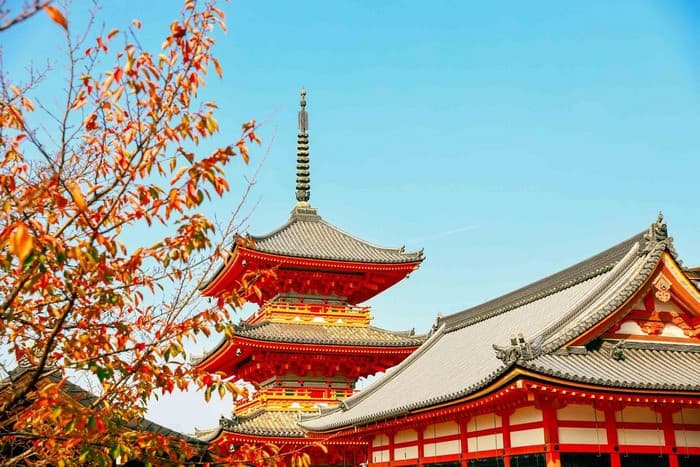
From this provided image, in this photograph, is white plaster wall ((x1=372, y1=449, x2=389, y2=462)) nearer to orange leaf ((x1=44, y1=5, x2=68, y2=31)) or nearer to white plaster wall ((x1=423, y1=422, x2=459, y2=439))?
white plaster wall ((x1=423, y1=422, x2=459, y2=439))

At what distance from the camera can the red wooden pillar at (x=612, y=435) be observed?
15.2 meters

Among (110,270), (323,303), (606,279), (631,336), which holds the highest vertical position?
(323,303)

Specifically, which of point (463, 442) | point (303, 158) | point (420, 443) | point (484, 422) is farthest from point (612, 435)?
point (303, 158)

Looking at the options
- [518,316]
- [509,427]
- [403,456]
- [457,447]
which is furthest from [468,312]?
[509,427]

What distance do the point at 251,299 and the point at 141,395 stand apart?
24504 mm

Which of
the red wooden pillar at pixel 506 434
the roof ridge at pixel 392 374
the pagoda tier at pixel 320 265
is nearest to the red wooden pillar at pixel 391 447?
the roof ridge at pixel 392 374

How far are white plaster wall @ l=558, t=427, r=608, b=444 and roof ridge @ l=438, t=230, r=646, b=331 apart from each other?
18.6 feet

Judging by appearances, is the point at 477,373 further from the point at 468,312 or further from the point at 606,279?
the point at 468,312

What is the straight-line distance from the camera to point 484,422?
1734 centimetres

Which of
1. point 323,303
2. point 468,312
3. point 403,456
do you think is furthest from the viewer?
point 323,303

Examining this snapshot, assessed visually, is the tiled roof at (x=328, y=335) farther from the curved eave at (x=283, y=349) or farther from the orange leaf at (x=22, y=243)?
the orange leaf at (x=22, y=243)

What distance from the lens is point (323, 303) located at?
30.8 m

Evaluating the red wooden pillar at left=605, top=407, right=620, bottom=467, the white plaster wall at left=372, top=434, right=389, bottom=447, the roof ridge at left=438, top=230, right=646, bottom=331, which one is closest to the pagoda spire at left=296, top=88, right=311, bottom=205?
the roof ridge at left=438, top=230, right=646, bottom=331

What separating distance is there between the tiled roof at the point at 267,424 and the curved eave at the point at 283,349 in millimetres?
2444
